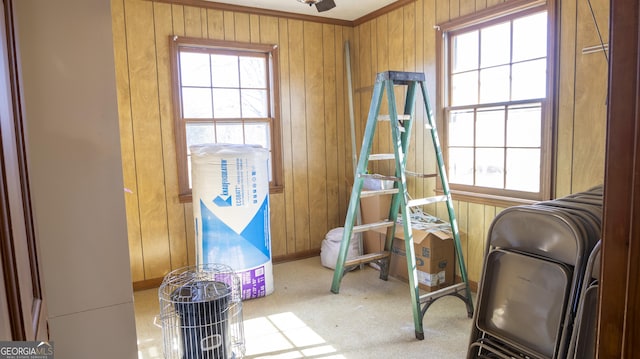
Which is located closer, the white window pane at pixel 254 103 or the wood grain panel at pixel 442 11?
the wood grain panel at pixel 442 11

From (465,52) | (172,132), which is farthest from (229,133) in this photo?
(465,52)

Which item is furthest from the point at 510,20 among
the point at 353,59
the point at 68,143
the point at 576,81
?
the point at 68,143

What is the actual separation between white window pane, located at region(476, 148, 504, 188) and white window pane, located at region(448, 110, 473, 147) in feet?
0.51

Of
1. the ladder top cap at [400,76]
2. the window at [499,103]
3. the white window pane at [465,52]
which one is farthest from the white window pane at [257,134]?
the white window pane at [465,52]

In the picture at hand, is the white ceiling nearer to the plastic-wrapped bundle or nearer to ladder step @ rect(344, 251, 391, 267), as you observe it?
the plastic-wrapped bundle

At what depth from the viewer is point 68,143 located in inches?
44.0

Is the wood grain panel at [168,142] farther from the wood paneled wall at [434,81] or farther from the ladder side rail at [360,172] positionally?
the wood paneled wall at [434,81]

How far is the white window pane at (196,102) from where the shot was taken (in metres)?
3.67

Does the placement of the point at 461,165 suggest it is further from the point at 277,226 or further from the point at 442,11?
the point at 277,226

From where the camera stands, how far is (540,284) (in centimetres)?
153

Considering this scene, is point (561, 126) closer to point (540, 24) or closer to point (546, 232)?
point (540, 24)

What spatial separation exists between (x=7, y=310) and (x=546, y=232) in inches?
63.9

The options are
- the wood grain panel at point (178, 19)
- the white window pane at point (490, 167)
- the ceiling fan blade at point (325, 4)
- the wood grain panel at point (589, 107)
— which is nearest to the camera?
the wood grain panel at point (589, 107)

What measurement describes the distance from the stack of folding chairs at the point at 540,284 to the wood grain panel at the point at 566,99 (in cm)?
90
